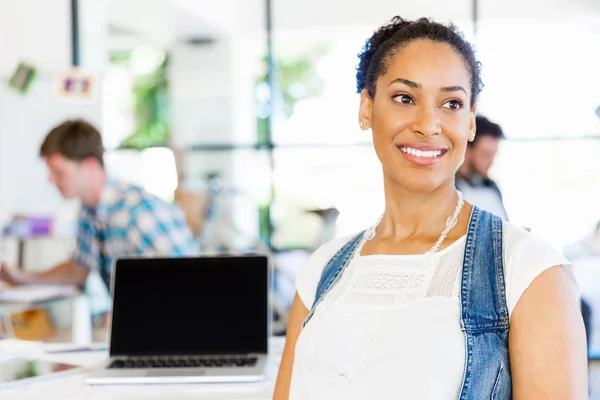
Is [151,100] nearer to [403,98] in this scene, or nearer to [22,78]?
[22,78]

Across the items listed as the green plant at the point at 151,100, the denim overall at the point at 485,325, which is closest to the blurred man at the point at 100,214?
the denim overall at the point at 485,325

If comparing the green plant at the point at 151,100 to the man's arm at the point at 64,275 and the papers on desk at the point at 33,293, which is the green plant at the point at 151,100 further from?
the man's arm at the point at 64,275

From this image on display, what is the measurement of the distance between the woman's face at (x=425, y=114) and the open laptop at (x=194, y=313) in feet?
2.01

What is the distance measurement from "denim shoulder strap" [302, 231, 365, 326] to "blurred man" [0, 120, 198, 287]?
1566 millimetres

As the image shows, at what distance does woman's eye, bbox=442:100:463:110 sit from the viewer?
3.82 ft

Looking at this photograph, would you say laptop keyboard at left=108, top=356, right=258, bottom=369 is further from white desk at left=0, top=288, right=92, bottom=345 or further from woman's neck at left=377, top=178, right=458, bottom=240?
white desk at left=0, top=288, right=92, bottom=345

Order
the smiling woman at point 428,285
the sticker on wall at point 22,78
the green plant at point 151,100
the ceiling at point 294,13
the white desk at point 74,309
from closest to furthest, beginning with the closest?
the smiling woman at point 428,285, the white desk at point 74,309, the sticker on wall at point 22,78, the ceiling at point 294,13, the green plant at point 151,100

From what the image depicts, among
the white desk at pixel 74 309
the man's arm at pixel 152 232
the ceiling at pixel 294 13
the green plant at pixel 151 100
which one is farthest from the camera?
the green plant at pixel 151 100

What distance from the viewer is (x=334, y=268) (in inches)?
Result: 52.1

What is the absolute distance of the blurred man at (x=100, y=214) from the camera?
9.75 ft

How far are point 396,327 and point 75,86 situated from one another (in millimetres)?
4304

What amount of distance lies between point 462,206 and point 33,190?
13.6ft

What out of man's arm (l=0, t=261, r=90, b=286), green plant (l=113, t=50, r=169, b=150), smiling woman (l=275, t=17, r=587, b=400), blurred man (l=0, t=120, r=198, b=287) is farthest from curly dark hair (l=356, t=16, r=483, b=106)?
green plant (l=113, t=50, r=169, b=150)

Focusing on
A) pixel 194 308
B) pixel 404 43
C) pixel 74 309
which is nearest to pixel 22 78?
pixel 74 309
